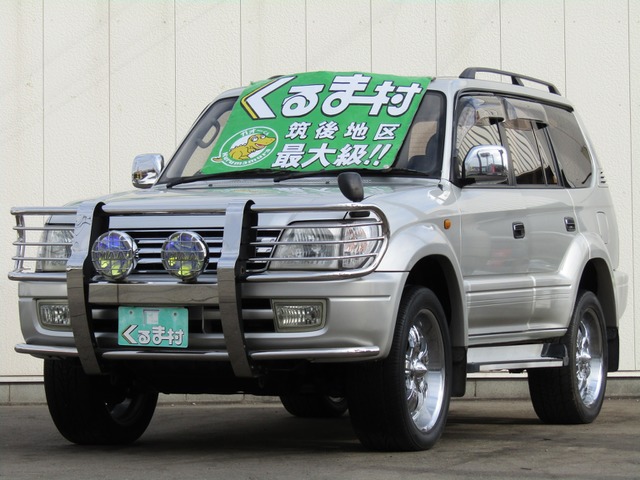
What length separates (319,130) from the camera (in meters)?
7.30

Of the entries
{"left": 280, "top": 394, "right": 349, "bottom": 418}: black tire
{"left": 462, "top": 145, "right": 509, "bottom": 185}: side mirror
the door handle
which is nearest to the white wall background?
{"left": 280, "top": 394, "right": 349, "bottom": 418}: black tire

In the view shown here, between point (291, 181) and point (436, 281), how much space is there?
92 cm

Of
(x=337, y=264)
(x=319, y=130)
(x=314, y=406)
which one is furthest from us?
(x=314, y=406)

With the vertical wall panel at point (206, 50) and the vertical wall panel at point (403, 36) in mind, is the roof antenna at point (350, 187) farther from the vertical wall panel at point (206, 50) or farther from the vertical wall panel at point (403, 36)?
the vertical wall panel at point (206, 50)

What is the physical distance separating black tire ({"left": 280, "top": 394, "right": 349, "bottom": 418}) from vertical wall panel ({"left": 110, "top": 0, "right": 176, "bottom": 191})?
8.30ft

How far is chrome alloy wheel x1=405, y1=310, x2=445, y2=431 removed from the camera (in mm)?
6465

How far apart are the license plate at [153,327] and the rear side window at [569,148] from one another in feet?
10.7

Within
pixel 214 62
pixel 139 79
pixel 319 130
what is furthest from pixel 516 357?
pixel 139 79

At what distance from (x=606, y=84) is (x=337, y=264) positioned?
5.14m

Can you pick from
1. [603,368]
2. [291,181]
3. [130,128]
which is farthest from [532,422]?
[130,128]

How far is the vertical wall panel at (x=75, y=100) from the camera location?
10.5m

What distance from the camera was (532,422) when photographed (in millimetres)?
8594

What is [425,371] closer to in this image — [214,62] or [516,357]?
[516,357]

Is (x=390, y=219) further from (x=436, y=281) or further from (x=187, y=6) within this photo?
(x=187, y=6)
